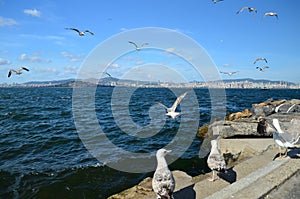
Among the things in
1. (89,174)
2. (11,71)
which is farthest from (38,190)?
(11,71)

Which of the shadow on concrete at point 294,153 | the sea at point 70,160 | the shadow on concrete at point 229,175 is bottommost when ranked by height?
the sea at point 70,160

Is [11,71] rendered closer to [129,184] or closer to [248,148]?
[129,184]

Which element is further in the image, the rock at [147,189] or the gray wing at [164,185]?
the rock at [147,189]

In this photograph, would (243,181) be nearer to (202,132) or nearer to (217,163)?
(217,163)

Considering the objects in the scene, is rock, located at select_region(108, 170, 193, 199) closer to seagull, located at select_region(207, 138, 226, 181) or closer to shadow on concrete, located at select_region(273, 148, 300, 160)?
seagull, located at select_region(207, 138, 226, 181)

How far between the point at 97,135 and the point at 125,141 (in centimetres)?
218

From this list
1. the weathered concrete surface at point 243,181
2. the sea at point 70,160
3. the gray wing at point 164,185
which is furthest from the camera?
the sea at point 70,160

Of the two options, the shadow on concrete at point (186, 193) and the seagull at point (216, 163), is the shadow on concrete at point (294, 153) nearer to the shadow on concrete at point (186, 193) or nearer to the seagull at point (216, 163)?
the seagull at point (216, 163)

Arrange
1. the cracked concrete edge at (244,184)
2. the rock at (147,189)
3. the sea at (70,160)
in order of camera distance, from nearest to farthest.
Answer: the cracked concrete edge at (244,184)
the rock at (147,189)
the sea at (70,160)

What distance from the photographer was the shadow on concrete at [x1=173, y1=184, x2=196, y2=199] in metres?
5.24

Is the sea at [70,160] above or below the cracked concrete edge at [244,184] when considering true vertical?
below

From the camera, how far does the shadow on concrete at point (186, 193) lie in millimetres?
5242

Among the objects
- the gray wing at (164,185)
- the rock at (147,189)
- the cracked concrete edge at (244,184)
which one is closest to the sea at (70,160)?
the rock at (147,189)

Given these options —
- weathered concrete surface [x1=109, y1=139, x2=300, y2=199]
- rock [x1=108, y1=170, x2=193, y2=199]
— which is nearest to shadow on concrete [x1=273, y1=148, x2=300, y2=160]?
weathered concrete surface [x1=109, y1=139, x2=300, y2=199]
